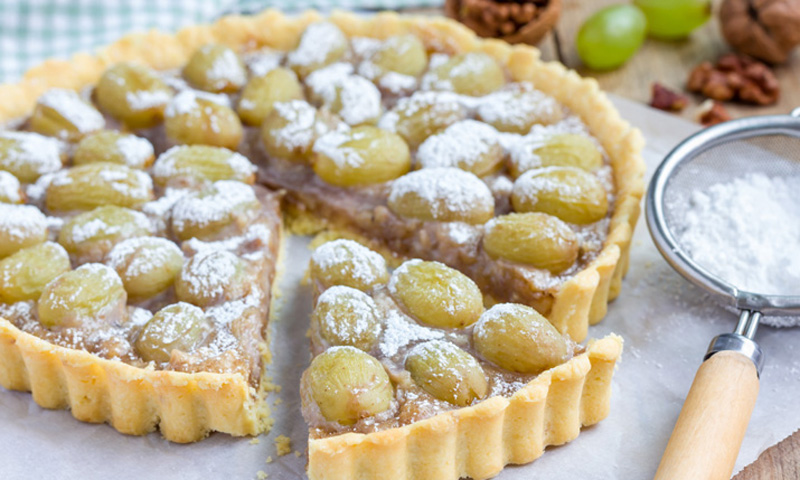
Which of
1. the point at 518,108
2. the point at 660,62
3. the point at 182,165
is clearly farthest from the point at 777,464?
the point at 660,62

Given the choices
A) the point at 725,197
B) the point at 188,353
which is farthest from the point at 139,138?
the point at 725,197

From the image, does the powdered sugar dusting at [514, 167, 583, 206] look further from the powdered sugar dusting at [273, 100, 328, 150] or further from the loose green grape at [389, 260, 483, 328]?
the powdered sugar dusting at [273, 100, 328, 150]

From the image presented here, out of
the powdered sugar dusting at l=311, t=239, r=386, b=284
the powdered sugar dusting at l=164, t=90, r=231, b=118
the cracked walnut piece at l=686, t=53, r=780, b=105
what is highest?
the powdered sugar dusting at l=164, t=90, r=231, b=118

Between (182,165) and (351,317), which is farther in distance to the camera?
(182,165)

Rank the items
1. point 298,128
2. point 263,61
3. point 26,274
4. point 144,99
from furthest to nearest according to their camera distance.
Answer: point 263,61, point 144,99, point 298,128, point 26,274

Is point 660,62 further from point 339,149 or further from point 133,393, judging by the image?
point 133,393

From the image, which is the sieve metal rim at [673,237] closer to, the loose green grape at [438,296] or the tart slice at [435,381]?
the tart slice at [435,381]

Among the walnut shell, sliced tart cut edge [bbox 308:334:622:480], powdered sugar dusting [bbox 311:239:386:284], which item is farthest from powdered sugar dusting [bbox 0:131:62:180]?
the walnut shell
